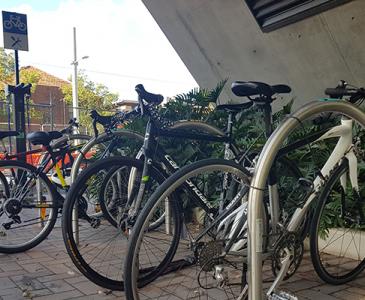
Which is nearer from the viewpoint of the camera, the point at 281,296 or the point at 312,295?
the point at 281,296

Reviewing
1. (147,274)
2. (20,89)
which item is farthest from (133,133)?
(20,89)

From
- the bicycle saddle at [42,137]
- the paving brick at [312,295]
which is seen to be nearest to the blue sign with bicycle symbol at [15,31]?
the bicycle saddle at [42,137]

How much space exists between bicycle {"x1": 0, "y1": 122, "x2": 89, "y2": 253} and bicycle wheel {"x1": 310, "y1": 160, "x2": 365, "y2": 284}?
2.60m

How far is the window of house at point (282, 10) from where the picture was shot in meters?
4.90

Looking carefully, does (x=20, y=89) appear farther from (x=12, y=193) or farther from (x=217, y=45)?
(x=217, y=45)

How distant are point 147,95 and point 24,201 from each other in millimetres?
2069

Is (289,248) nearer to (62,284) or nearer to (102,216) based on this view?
(62,284)

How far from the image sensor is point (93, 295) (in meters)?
3.13

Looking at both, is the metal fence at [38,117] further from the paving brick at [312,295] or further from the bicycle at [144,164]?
the paving brick at [312,295]

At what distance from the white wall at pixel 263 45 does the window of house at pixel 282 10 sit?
0.09 meters

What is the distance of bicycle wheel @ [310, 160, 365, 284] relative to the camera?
3055 millimetres

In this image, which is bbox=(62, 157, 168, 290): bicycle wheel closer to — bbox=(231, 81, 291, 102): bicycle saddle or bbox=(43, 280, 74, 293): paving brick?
bbox=(43, 280, 74, 293): paving brick

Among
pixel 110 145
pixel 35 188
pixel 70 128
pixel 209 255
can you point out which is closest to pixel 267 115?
pixel 209 255

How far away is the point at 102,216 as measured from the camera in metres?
4.34
